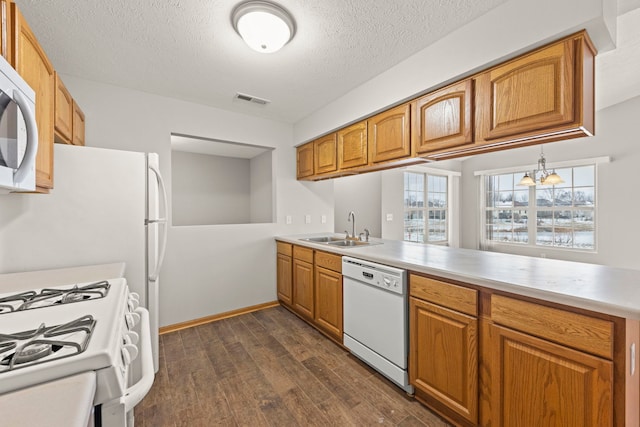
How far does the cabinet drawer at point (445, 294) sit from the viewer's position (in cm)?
145

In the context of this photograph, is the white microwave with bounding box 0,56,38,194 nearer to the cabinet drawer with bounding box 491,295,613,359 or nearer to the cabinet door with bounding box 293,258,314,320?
the cabinet drawer with bounding box 491,295,613,359

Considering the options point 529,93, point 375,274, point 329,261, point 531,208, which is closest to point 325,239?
point 329,261

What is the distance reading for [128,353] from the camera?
33.7 inches

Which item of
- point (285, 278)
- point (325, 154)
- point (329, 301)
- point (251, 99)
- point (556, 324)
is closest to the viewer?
point (556, 324)

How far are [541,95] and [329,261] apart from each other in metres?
1.88

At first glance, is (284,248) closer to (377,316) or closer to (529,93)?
(377,316)

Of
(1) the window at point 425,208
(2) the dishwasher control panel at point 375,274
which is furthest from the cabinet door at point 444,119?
(1) the window at point 425,208

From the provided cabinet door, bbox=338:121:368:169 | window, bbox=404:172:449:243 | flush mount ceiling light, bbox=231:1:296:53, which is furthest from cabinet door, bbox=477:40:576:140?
window, bbox=404:172:449:243

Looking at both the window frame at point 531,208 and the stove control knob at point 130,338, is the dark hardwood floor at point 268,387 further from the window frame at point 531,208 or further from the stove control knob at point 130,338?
the window frame at point 531,208

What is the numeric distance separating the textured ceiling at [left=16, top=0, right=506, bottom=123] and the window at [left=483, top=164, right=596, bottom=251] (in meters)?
4.45

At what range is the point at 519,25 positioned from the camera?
1.54 metres

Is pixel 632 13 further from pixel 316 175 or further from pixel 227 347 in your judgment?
pixel 227 347

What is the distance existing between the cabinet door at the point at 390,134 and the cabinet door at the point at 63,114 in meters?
2.32

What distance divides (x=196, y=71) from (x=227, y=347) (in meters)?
2.45
